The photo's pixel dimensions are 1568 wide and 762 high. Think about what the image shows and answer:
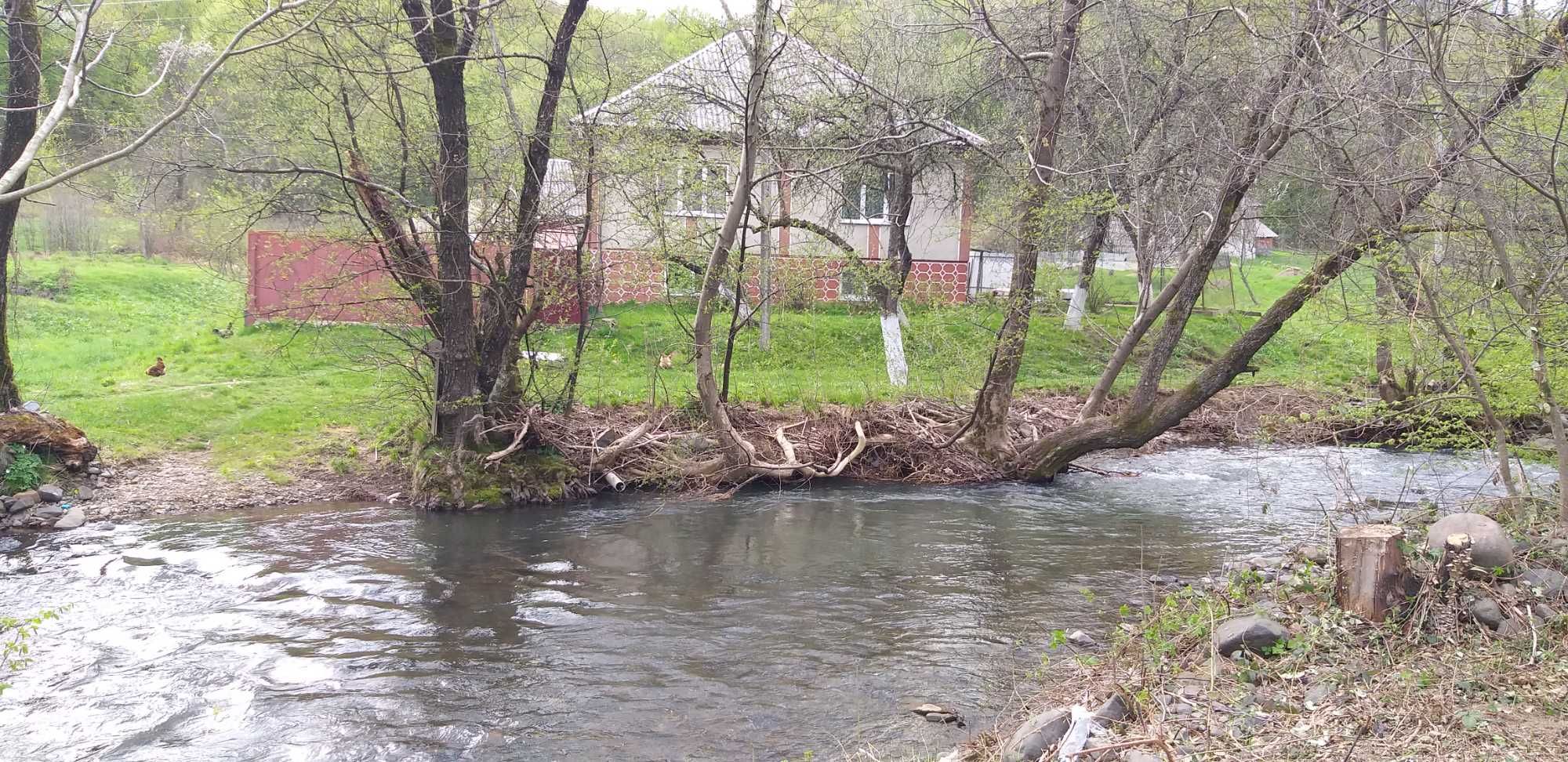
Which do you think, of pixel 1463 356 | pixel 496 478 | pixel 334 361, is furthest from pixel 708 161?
pixel 1463 356

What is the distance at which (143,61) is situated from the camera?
63.3ft

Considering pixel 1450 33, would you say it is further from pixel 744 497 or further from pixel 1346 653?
pixel 744 497

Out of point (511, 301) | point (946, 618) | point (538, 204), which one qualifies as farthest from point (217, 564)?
point (946, 618)

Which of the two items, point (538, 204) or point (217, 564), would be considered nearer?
point (217, 564)

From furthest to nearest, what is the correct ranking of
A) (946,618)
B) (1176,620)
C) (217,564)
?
(217,564)
(946,618)
(1176,620)

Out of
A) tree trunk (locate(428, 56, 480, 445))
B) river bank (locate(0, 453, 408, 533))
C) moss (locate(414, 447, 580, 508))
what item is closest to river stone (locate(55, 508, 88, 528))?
river bank (locate(0, 453, 408, 533))

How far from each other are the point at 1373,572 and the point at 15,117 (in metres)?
14.1

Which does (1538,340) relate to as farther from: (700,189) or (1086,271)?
(1086,271)

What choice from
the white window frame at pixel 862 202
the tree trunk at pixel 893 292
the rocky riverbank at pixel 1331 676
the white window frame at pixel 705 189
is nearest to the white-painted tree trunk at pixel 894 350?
the tree trunk at pixel 893 292

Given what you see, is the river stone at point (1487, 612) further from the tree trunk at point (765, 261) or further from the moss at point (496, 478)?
the moss at point (496, 478)

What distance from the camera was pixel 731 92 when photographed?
1870cm

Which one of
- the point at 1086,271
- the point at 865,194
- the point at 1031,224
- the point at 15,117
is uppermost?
the point at 15,117

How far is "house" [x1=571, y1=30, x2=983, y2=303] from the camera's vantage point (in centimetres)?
1301

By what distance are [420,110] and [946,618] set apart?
29.7 feet
